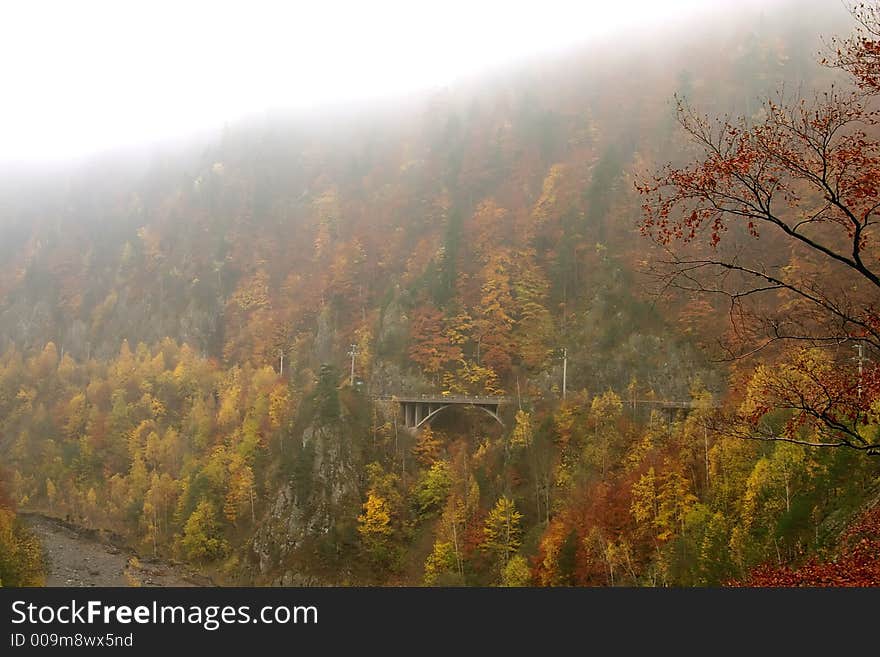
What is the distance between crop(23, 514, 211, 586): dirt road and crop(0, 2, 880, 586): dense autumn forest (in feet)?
5.85

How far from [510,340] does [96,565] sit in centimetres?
3283

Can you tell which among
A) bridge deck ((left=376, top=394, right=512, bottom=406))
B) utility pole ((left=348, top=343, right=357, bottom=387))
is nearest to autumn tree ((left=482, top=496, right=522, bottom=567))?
bridge deck ((left=376, top=394, right=512, bottom=406))

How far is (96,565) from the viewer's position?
1628 inches

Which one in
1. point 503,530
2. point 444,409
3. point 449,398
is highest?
point 449,398

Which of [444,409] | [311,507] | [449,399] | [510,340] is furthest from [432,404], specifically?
[311,507]

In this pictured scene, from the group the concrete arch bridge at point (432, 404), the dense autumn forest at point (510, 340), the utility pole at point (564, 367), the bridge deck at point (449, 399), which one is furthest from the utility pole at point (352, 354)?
the utility pole at point (564, 367)

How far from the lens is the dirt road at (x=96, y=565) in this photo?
38.2 meters

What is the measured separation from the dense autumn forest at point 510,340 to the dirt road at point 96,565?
70.2 inches

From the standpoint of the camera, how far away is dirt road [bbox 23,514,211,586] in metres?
38.2

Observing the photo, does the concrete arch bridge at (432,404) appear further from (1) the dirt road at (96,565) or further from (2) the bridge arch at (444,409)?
(1) the dirt road at (96,565)

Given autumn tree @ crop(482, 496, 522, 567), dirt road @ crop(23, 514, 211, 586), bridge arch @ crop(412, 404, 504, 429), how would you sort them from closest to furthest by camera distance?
autumn tree @ crop(482, 496, 522, 567) < dirt road @ crop(23, 514, 211, 586) < bridge arch @ crop(412, 404, 504, 429)

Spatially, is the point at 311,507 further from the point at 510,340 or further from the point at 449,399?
the point at 510,340

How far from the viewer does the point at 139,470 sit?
53375 mm

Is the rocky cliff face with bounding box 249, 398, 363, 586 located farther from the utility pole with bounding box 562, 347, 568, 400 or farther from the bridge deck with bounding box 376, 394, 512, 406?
the utility pole with bounding box 562, 347, 568, 400
